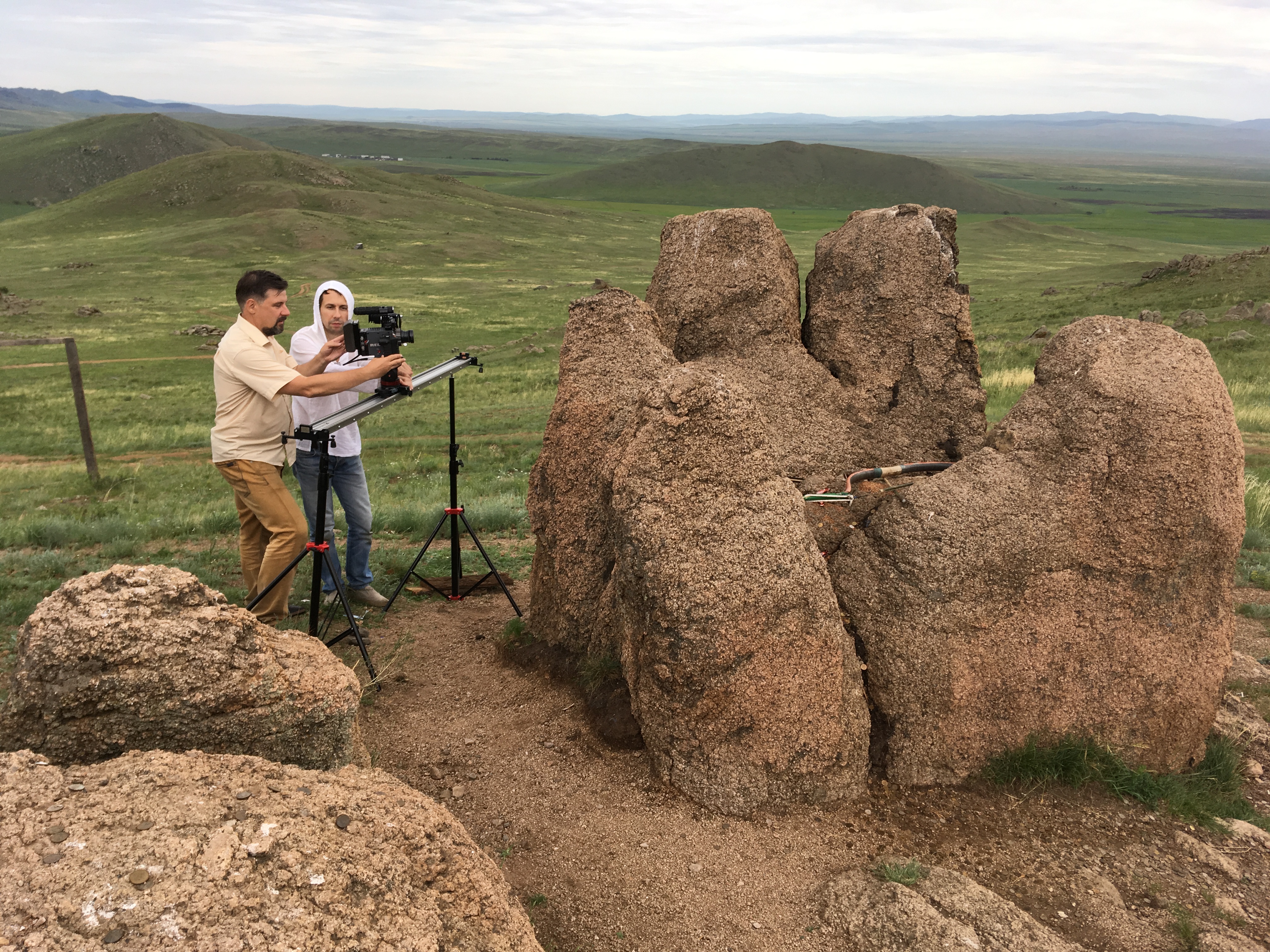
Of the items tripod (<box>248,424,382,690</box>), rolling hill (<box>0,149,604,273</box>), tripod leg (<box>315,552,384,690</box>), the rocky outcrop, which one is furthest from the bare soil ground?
rolling hill (<box>0,149,604,273</box>)

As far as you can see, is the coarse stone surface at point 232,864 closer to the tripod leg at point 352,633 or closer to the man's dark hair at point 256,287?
the tripod leg at point 352,633

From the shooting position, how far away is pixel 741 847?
5277 mm

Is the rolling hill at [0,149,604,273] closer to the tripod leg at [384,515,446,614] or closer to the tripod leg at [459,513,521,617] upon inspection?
the tripod leg at [384,515,446,614]

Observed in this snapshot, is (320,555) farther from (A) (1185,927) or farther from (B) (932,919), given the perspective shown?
(A) (1185,927)

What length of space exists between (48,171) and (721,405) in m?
135

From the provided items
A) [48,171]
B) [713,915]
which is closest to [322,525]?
[713,915]

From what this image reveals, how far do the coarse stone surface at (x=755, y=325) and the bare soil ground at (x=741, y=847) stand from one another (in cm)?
274

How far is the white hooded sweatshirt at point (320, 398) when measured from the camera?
24.9 ft

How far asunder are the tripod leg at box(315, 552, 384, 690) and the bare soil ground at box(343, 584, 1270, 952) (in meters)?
0.44

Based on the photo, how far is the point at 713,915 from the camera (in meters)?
4.80

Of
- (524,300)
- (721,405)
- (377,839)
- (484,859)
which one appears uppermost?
(721,405)

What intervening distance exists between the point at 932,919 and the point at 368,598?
5.62 m

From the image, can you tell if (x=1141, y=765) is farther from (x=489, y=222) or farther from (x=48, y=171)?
(x=48, y=171)

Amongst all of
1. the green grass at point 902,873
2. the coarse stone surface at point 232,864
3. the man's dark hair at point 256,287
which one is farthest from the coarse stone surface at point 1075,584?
the man's dark hair at point 256,287
